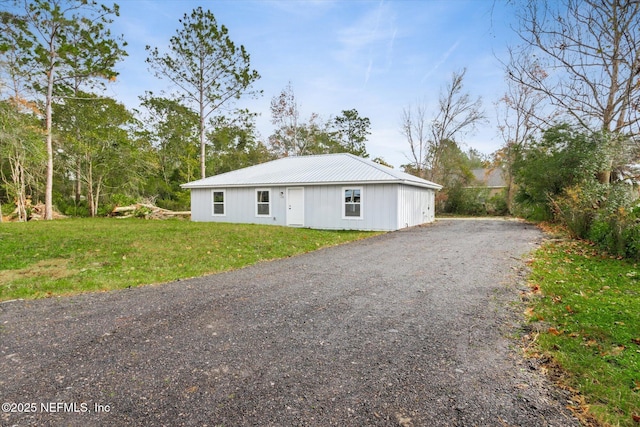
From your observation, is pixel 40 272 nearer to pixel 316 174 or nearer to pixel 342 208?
pixel 342 208

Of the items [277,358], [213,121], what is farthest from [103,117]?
[277,358]

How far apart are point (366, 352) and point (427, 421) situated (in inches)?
37.3

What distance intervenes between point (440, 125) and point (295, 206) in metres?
19.5

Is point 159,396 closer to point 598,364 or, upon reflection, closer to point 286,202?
point 598,364

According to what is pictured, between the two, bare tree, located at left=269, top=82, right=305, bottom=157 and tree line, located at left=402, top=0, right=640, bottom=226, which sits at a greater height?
bare tree, located at left=269, top=82, right=305, bottom=157

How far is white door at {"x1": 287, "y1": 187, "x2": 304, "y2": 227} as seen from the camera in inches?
603

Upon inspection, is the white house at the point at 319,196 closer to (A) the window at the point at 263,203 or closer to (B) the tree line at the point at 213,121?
(A) the window at the point at 263,203

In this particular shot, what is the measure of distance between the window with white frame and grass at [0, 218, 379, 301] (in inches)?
257

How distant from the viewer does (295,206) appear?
607 inches

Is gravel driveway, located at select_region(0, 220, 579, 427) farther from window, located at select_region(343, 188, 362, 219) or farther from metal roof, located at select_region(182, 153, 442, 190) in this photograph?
metal roof, located at select_region(182, 153, 442, 190)

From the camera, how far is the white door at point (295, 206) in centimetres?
1533

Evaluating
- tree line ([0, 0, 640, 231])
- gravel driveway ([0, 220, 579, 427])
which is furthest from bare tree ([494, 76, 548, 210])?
gravel driveway ([0, 220, 579, 427])

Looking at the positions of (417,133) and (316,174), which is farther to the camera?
(417,133)

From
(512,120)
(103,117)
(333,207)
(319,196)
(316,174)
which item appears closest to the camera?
(333,207)
